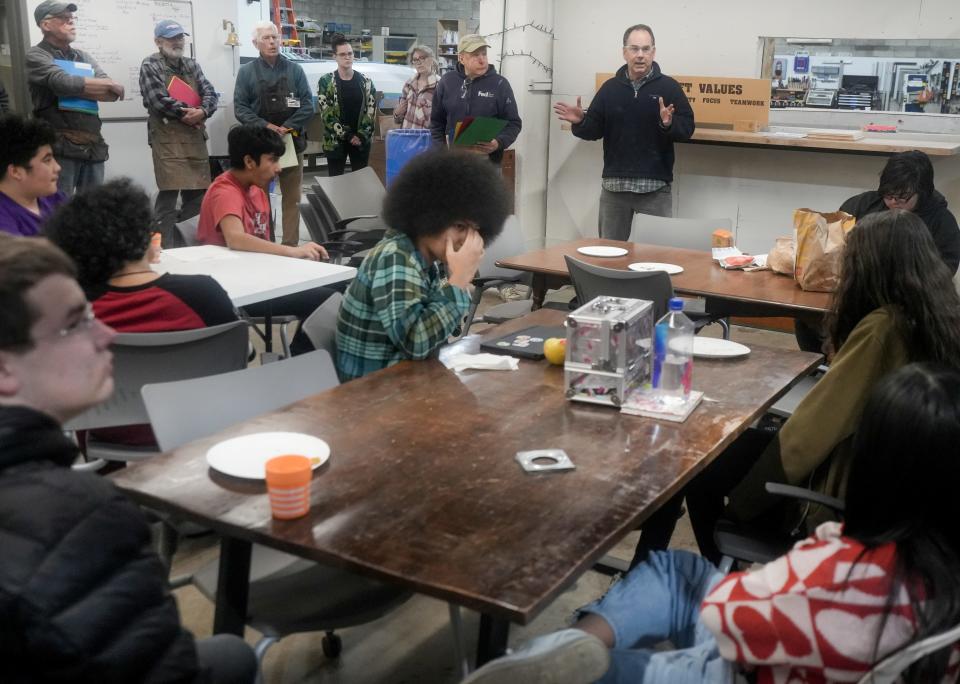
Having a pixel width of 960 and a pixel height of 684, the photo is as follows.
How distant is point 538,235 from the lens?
23.2 ft

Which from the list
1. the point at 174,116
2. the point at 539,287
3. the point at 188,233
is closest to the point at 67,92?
the point at 174,116

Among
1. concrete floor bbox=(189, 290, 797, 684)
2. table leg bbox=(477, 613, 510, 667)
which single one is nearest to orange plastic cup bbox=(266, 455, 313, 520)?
table leg bbox=(477, 613, 510, 667)

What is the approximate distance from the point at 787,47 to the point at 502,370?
4487mm

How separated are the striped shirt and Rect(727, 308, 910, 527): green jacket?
880 mm

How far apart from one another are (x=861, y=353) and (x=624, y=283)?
4.78 ft

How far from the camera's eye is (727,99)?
6.00 metres

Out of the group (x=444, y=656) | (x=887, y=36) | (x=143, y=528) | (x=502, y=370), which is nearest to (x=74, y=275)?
(x=143, y=528)

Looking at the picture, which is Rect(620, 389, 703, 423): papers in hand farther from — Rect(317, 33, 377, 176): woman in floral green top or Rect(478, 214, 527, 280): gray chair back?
Rect(317, 33, 377, 176): woman in floral green top

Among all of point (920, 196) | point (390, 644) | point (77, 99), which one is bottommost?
point (390, 644)

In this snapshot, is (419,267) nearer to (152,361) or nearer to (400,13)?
(152,361)

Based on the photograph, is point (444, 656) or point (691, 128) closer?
point (444, 656)

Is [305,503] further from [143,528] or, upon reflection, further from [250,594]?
[143,528]

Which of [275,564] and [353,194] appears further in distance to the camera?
[353,194]

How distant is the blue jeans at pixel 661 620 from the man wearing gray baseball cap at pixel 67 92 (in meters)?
4.68
